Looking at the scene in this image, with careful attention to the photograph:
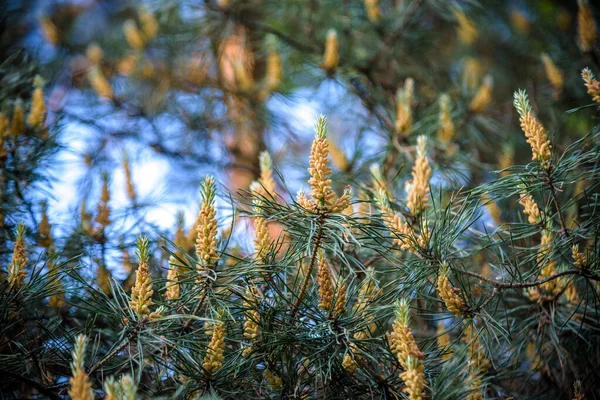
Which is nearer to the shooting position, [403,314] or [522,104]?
[403,314]

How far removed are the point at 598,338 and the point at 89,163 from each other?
1.48 m

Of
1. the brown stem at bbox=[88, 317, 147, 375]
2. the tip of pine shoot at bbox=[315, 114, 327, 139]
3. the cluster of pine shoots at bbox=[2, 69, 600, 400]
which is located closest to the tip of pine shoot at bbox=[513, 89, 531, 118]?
the cluster of pine shoots at bbox=[2, 69, 600, 400]

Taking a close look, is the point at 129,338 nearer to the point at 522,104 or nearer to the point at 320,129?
the point at 320,129

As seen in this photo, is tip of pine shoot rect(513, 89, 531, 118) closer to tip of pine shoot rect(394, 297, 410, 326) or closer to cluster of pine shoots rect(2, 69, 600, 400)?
cluster of pine shoots rect(2, 69, 600, 400)

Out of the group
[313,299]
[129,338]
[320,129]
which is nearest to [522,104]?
[320,129]

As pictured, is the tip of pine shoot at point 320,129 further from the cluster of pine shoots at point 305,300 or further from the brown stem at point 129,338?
the brown stem at point 129,338

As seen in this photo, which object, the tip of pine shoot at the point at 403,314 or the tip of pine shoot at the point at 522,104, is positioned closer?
the tip of pine shoot at the point at 403,314

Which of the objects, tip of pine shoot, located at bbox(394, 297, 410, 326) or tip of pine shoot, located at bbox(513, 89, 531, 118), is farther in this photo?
tip of pine shoot, located at bbox(513, 89, 531, 118)

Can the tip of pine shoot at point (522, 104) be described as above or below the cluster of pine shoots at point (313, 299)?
above

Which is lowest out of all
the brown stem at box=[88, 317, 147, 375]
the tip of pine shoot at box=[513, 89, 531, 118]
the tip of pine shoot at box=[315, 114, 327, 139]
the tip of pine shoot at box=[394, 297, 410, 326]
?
the brown stem at box=[88, 317, 147, 375]

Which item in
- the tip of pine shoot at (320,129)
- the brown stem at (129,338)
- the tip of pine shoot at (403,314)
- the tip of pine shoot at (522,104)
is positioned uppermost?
the tip of pine shoot at (522,104)

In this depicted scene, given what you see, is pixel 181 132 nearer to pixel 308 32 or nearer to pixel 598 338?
pixel 308 32

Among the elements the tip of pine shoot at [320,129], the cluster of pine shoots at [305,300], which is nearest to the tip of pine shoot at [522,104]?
the cluster of pine shoots at [305,300]

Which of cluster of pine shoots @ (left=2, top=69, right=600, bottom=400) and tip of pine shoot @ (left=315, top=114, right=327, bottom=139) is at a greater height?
tip of pine shoot @ (left=315, top=114, right=327, bottom=139)
